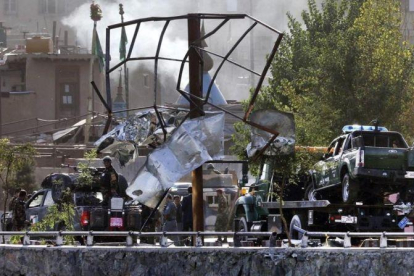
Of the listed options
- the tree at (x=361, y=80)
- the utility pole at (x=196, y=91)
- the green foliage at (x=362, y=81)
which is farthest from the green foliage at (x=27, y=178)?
the utility pole at (x=196, y=91)

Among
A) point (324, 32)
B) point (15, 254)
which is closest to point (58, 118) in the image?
point (324, 32)

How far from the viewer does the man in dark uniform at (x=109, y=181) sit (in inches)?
826

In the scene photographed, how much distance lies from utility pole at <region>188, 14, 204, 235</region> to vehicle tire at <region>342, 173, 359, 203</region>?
450cm

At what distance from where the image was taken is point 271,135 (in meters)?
16.0

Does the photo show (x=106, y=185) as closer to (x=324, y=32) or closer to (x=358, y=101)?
(x=358, y=101)

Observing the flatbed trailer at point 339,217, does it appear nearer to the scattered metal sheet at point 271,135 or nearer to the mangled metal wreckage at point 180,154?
the scattered metal sheet at point 271,135

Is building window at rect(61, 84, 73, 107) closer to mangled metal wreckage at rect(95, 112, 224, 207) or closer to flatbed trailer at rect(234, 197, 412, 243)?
flatbed trailer at rect(234, 197, 412, 243)

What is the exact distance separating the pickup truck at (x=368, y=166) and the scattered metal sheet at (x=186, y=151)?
15.6 feet

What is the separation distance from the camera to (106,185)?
2133 centimetres

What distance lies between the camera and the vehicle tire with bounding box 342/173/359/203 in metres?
20.0

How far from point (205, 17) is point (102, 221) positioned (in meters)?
6.84

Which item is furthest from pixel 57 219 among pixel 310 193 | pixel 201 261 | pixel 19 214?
pixel 201 261

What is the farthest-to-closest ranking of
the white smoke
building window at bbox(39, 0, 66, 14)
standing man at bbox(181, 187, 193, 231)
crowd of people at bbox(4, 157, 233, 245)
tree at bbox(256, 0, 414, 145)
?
building window at bbox(39, 0, 66, 14)
the white smoke
tree at bbox(256, 0, 414, 145)
standing man at bbox(181, 187, 193, 231)
crowd of people at bbox(4, 157, 233, 245)

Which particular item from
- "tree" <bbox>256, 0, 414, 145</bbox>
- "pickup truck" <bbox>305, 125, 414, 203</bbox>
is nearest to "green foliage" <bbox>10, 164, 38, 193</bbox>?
"tree" <bbox>256, 0, 414, 145</bbox>
